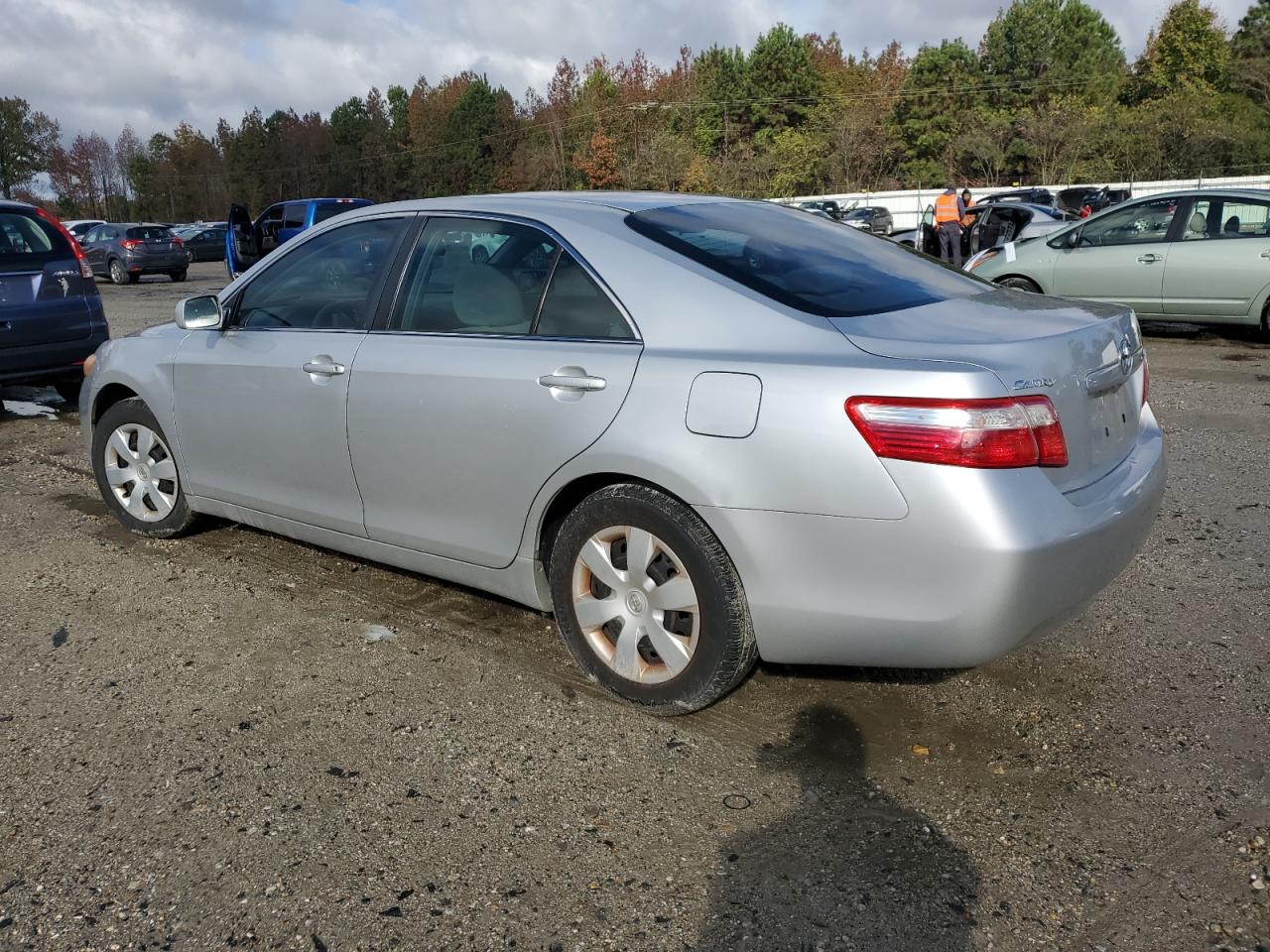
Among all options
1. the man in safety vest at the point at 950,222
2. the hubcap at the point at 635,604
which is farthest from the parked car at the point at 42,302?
the man in safety vest at the point at 950,222

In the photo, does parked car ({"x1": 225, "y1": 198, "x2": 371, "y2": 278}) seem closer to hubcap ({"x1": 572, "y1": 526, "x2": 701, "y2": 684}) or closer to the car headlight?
the car headlight

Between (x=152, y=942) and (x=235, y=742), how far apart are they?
0.91 meters

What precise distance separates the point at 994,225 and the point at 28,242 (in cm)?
1736

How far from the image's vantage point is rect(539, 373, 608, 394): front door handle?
3217mm

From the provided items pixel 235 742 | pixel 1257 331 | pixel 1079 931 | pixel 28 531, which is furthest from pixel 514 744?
pixel 1257 331

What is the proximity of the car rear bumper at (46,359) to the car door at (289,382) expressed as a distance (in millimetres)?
4004

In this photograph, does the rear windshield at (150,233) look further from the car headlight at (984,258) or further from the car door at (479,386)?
the car door at (479,386)

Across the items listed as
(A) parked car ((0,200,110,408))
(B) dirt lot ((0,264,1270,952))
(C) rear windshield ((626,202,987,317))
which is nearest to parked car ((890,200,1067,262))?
(A) parked car ((0,200,110,408))

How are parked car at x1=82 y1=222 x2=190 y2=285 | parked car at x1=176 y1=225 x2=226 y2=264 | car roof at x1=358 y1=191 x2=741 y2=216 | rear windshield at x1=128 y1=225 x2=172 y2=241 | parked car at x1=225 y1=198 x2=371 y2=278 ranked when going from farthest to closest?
parked car at x1=176 y1=225 x2=226 y2=264, rear windshield at x1=128 y1=225 x2=172 y2=241, parked car at x1=82 y1=222 x2=190 y2=285, parked car at x1=225 y1=198 x2=371 y2=278, car roof at x1=358 y1=191 x2=741 y2=216

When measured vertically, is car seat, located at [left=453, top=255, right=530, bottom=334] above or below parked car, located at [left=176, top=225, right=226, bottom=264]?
above

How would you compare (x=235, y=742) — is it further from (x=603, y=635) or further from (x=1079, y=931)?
(x=1079, y=931)

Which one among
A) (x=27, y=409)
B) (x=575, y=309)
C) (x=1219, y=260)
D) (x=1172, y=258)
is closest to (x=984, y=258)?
(x=1172, y=258)

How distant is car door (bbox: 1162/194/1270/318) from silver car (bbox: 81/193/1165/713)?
318 inches

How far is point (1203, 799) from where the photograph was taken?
279cm
